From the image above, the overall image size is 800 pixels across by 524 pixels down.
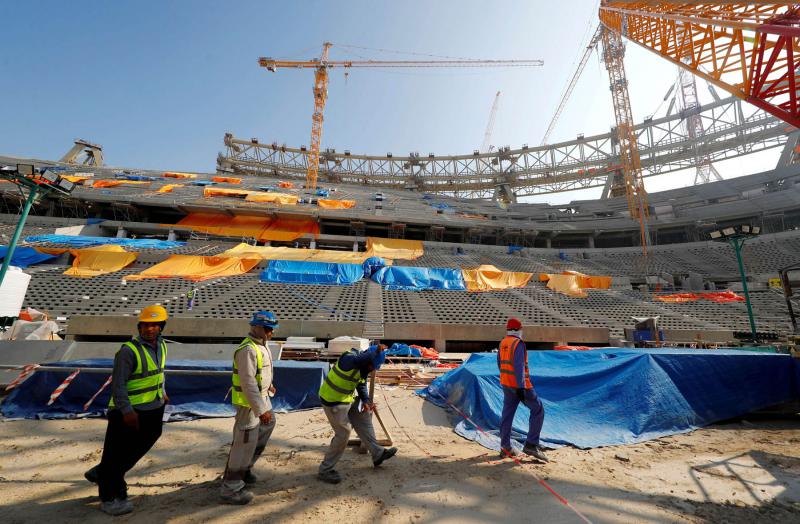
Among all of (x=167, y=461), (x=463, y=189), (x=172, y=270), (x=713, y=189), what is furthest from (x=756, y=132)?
(x=172, y=270)

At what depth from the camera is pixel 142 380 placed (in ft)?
8.93

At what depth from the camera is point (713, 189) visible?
29828 mm

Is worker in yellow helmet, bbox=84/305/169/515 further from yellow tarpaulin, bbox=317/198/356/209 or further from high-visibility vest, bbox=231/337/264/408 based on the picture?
yellow tarpaulin, bbox=317/198/356/209

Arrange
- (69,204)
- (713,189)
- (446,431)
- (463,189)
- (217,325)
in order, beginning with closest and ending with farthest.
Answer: (446,431), (217,325), (69,204), (713,189), (463,189)

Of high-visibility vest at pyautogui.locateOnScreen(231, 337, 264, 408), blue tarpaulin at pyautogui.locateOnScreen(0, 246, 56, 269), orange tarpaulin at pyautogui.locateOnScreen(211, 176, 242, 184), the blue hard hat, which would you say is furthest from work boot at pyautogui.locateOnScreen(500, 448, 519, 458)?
orange tarpaulin at pyautogui.locateOnScreen(211, 176, 242, 184)

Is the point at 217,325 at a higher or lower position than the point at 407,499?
higher

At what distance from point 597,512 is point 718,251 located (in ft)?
101

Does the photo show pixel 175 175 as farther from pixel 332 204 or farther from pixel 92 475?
pixel 92 475

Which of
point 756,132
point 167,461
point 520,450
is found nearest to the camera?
point 167,461

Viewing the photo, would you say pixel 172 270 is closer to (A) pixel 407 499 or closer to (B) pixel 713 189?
(A) pixel 407 499

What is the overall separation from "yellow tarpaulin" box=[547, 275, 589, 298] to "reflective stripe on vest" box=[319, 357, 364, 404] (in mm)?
16641

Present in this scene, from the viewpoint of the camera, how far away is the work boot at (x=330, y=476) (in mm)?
3073

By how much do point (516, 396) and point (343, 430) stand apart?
2121 millimetres

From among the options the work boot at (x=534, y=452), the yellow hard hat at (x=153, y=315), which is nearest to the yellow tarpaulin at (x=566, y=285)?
the work boot at (x=534, y=452)
